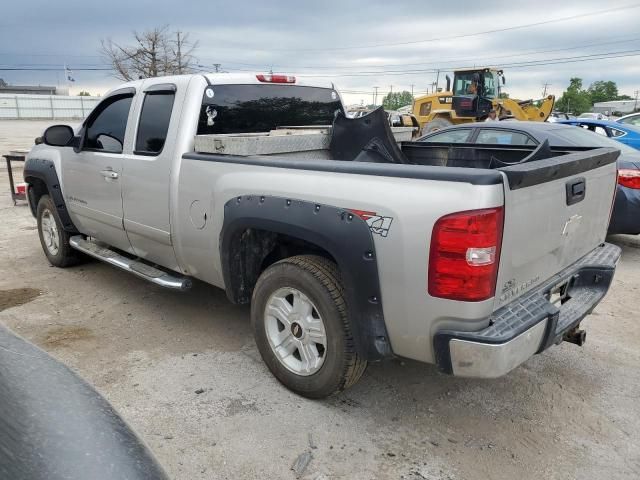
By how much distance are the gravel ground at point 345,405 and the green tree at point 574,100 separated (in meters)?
94.3

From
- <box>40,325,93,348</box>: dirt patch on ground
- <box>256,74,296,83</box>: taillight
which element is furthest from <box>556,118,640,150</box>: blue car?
<box>40,325,93,348</box>: dirt patch on ground

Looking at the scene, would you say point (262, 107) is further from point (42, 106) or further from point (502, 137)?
point (42, 106)

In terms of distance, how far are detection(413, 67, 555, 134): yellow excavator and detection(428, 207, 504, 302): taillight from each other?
44.3 ft

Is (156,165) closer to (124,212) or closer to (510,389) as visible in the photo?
(124,212)

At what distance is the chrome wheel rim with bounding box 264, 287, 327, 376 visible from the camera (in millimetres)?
3115

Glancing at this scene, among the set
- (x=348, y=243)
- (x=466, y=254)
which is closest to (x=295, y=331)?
(x=348, y=243)

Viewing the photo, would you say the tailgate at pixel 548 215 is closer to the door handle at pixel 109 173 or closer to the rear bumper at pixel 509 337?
the rear bumper at pixel 509 337

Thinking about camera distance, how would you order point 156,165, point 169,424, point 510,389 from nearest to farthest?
point 169,424, point 510,389, point 156,165

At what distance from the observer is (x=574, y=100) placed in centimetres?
9481

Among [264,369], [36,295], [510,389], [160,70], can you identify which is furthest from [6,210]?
[160,70]

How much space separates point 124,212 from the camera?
14.5 ft

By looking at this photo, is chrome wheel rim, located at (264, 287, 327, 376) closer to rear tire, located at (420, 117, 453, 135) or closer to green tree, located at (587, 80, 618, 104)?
rear tire, located at (420, 117, 453, 135)

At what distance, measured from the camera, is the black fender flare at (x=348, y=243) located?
266 centimetres

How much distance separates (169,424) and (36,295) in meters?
2.82
